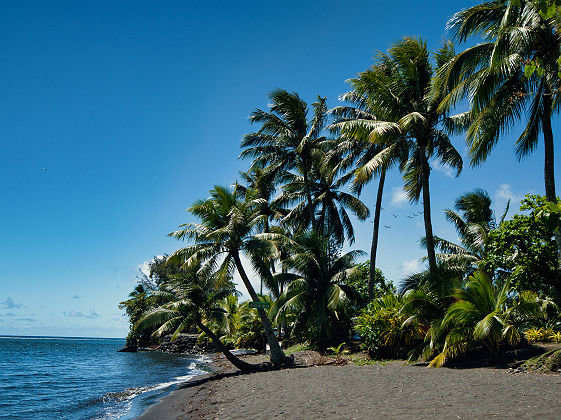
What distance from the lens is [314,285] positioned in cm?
1973

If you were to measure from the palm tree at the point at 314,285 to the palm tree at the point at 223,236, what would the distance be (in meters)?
2.04

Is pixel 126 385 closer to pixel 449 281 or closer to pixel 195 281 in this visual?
pixel 195 281

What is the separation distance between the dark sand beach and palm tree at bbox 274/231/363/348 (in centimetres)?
668

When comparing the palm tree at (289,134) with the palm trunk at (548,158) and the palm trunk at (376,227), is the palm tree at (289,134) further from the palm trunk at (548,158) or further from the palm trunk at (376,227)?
the palm trunk at (548,158)

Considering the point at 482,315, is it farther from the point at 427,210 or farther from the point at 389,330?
the point at 427,210

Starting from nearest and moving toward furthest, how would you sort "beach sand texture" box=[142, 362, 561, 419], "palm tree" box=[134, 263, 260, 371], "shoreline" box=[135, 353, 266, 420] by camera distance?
"beach sand texture" box=[142, 362, 561, 419], "shoreline" box=[135, 353, 266, 420], "palm tree" box=[134, 263, 260, 371]

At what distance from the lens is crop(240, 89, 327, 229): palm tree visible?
72.6 feet

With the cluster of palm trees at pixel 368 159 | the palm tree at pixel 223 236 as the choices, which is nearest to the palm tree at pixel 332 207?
the cluster of palm trees at pixel 368 159

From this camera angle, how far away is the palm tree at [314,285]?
18.9m

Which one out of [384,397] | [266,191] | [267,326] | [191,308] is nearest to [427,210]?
[267,326]

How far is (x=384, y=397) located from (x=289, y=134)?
17153 mm

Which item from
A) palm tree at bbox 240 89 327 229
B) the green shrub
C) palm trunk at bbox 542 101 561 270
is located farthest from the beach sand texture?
palm tree at bbox 240 89 327 229

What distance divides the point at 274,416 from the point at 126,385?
13221mm

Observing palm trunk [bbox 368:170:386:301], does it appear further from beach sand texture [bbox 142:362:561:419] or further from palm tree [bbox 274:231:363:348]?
beach sand texture [bbox 142:362:561:419]
